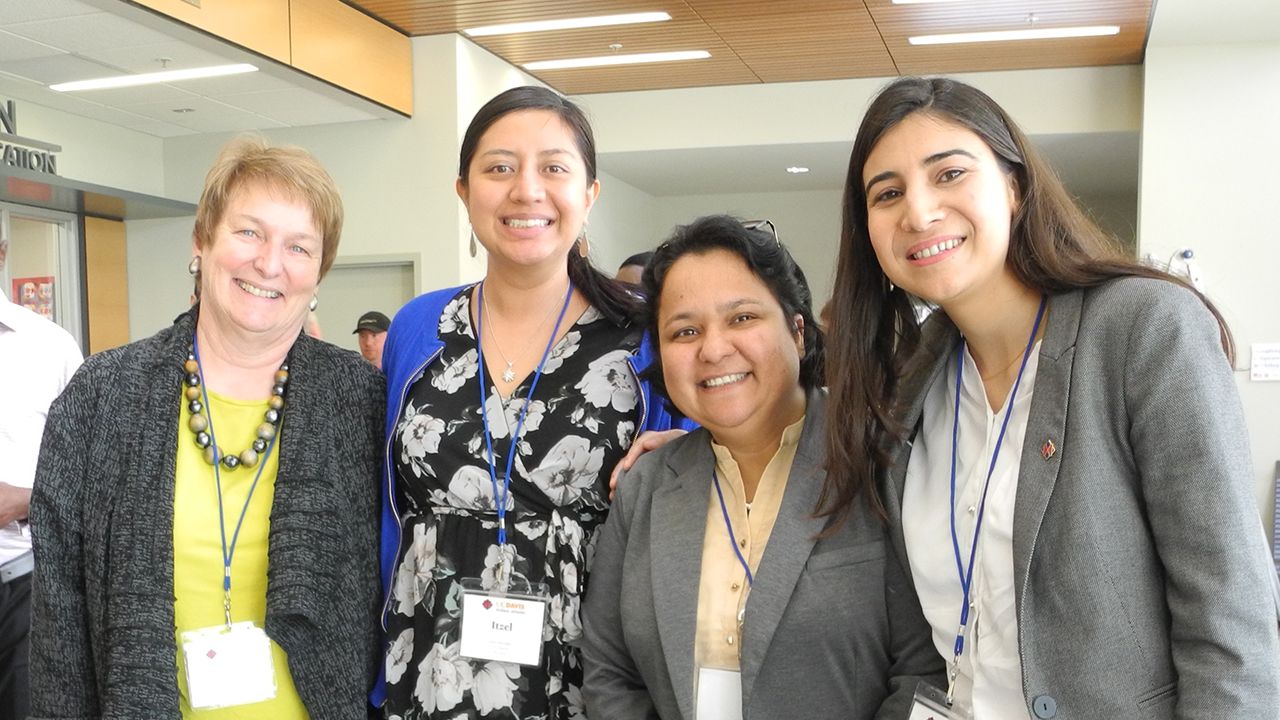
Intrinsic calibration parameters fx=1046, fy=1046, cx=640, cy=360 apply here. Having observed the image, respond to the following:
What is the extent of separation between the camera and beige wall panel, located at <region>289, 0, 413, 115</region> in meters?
6.31

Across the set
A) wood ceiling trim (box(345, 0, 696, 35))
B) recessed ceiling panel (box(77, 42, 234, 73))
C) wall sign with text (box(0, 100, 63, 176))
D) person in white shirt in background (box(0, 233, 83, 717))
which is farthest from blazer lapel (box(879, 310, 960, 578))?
wall sign with text (box(0, 100, 63, 176))

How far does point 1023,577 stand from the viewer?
1.44m

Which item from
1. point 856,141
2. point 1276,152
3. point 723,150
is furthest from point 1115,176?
point 856,141

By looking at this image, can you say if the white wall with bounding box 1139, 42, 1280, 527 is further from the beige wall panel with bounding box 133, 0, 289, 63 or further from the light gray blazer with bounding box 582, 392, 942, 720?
the light gray blazer with bounding box 582, 392, 942, 720

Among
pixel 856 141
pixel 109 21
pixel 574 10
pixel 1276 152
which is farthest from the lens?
pixel 1276 152

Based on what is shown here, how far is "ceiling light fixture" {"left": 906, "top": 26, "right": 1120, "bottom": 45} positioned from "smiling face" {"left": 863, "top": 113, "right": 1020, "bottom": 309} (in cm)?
659

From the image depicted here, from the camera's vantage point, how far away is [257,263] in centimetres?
201

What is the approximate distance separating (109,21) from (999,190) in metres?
5.15

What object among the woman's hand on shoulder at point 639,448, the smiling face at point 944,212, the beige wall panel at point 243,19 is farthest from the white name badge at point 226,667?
the beige wall panel at point 243,19

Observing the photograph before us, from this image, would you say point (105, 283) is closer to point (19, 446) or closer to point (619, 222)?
point (619, 222)

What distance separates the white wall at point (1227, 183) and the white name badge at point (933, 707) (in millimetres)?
6797

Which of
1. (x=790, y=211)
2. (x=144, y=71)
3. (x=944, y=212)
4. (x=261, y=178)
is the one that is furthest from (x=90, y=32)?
(x=790, y=211)

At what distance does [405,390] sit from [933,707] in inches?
44.8

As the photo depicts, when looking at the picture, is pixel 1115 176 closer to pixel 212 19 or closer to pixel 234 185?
pixel 212 19
